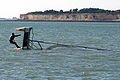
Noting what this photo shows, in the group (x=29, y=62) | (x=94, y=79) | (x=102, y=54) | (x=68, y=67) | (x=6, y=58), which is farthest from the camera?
(x=102, y=54)

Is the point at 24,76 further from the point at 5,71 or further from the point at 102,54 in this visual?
the point at 102,54

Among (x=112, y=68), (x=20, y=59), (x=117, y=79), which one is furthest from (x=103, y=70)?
(x=20, y=59)

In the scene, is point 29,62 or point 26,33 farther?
point 26,33

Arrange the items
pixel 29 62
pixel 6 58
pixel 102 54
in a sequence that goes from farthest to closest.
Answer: pixel 102 54
pixel 6 58
pixel 29 62

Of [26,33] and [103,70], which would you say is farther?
[26,33]

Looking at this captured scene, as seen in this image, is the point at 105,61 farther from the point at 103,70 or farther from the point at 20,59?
the point at 20,59

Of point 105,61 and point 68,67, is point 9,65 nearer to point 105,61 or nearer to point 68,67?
point 68,67

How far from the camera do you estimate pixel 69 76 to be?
63.3 ft

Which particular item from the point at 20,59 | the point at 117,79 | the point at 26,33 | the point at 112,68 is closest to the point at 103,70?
the point at 112,68

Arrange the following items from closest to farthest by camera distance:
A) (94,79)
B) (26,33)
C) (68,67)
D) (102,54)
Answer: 1. (94,79)
2. (68,67)
3. (102,54)
4. (26,33)

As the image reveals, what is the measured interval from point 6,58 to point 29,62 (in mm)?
2446

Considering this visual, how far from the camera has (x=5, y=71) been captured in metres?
20.4

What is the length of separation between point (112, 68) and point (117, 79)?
2928 mm

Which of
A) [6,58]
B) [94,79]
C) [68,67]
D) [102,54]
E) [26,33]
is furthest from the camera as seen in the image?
[26,33]
